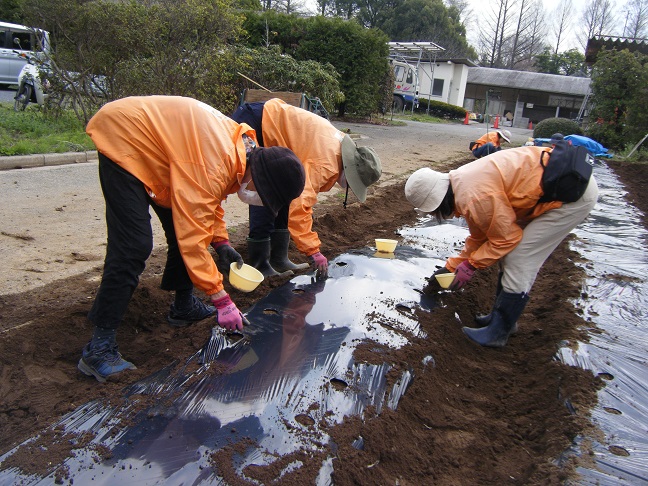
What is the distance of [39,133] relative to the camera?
7.40m

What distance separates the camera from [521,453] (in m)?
2.00

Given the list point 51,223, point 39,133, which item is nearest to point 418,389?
point 51,223

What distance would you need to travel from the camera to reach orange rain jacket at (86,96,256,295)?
2006mm

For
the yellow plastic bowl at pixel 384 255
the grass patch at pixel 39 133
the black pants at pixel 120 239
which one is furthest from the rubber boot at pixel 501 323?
the grass patch at pixel 39 133

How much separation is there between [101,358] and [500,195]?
2175 mm

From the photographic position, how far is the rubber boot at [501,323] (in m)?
2.87

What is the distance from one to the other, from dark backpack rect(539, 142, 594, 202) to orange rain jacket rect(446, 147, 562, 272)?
0.05 m

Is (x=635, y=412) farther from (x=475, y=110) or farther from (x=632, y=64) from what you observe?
(x=475, y=110)

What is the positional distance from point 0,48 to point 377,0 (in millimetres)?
33523

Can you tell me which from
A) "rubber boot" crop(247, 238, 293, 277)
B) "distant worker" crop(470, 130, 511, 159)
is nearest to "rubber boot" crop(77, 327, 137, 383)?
"rubber boot" crop(247, 238, 293, 277)

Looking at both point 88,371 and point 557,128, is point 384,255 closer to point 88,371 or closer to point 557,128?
point 88,371

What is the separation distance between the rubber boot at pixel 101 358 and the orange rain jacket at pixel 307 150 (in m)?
1.21

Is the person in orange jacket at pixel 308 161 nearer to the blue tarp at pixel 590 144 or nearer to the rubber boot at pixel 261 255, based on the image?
the rubber boot at pixel 261 255

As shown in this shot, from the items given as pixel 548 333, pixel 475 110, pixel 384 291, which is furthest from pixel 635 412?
pixel 475 110
